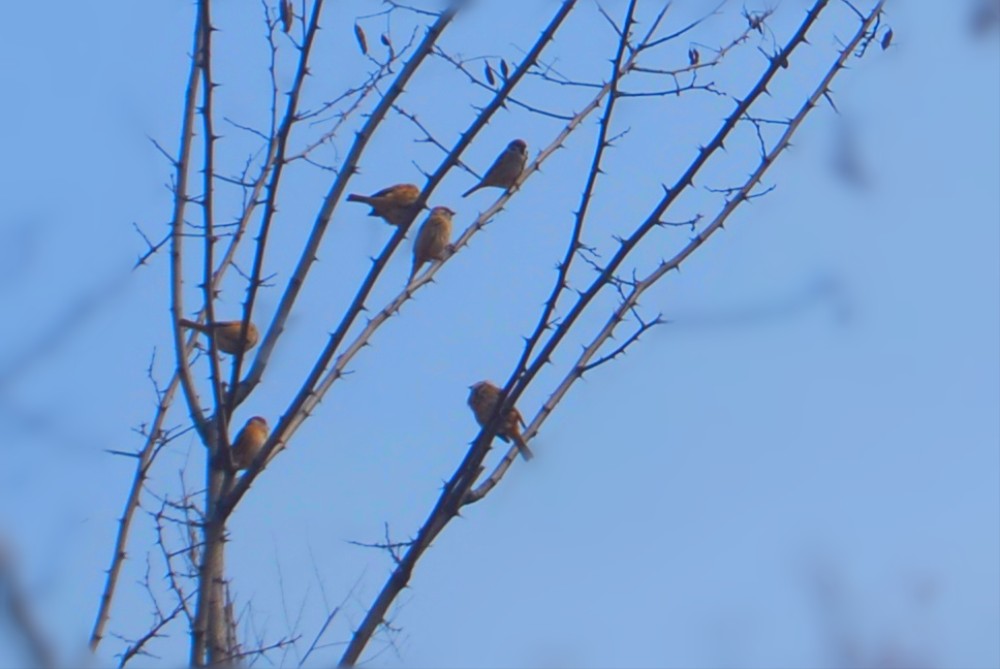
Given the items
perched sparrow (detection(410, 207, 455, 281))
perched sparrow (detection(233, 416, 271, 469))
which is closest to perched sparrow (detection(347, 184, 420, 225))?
perched sparrow (detection(410, 207, 455, 281))

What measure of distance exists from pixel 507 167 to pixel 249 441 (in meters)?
2.09

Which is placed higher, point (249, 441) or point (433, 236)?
point (433, 236)

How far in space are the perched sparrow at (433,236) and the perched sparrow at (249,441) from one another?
1.05 m

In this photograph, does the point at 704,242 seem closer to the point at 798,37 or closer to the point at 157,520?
the point at 798,37

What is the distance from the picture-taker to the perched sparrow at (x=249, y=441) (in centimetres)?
610

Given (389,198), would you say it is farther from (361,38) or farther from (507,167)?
(361,38)

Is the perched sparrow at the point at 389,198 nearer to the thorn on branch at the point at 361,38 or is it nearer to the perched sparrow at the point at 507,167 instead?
the perched sparrow at the point at 507,167

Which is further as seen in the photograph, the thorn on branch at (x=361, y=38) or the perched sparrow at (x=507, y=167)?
the perched sparrow at (x=507, y=167)

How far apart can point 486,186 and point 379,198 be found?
575 millimetres

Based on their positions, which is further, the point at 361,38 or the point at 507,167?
the point at 507,167

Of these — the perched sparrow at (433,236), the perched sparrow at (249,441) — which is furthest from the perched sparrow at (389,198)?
the perched sparrow at (249,441)

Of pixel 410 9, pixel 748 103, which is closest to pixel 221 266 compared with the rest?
pixel 410 9

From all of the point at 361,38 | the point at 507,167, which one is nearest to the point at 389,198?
the point at 507,167

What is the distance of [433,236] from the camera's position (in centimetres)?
758
